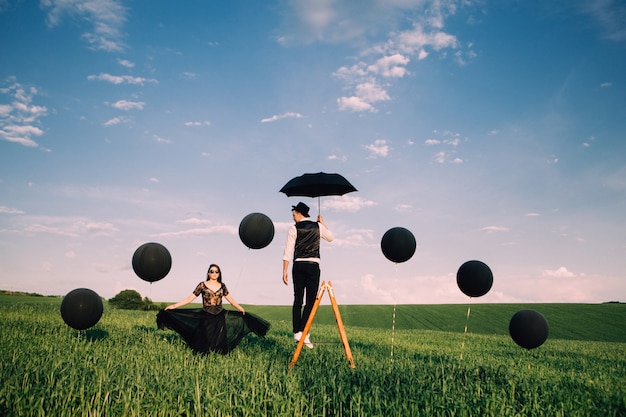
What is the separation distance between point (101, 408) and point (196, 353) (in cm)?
365

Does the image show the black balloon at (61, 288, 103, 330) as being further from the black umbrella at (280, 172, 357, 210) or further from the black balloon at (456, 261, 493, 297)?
the black balloon at (456, 261, 493, 297)

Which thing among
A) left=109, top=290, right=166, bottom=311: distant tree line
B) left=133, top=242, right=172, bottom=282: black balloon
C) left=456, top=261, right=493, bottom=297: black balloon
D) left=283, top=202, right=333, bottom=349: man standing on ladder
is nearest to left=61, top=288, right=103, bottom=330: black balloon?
left=133, top=242, right=172, bottom=282: black balloon

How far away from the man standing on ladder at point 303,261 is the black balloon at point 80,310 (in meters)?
4.61

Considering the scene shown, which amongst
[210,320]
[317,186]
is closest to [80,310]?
[210,320]

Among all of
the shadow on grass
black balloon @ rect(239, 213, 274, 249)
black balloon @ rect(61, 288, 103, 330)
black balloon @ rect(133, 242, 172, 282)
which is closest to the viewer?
black balloon @ rect(61, 288, 103, 330)

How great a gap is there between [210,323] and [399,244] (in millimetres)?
4533

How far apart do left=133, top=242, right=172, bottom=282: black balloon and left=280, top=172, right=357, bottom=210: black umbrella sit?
3649 millimetres

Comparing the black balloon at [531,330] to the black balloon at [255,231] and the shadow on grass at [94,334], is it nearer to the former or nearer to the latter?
the black balloon at [255,231]

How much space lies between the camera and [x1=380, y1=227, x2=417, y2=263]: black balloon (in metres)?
9.85

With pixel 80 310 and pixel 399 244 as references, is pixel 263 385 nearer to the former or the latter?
pixel 399 244

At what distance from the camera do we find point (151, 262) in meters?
10.3

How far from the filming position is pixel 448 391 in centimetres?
572

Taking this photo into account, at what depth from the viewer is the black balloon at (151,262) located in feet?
33.9

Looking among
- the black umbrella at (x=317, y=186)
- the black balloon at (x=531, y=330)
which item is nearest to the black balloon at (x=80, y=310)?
the black umbrella at (x=317, y=186)
